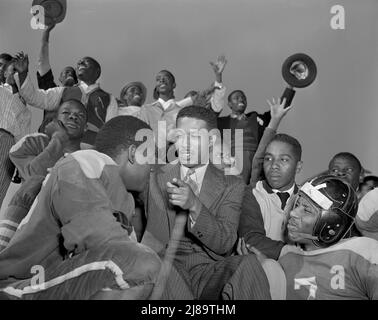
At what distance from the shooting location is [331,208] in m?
2.42

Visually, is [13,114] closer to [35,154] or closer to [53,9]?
[35,154]

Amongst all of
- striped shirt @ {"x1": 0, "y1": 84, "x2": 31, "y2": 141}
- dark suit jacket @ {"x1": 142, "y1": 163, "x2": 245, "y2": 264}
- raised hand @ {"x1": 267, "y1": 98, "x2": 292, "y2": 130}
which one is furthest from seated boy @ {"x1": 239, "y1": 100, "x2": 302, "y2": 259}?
striped shirt @ {"x1": 0, "y1": 84, "x2": 31, "y2": 141}

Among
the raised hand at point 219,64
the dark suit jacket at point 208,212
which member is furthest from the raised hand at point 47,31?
the dark suit jacket at point 208,212

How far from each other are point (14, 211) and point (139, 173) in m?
0.79

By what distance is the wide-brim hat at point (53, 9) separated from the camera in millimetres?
3582

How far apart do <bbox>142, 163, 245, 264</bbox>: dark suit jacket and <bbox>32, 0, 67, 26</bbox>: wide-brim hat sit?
1.47 metres

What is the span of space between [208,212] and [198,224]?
7cm

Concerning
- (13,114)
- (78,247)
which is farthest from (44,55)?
(78,247)

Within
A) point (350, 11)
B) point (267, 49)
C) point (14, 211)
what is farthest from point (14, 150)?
point (350, 11)

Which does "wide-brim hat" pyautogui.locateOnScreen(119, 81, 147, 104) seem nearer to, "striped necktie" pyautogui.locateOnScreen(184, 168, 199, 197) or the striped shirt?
the striped shirt

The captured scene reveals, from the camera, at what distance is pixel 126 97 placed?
3760mm

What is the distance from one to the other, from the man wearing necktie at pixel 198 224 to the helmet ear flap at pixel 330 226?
0.36m
